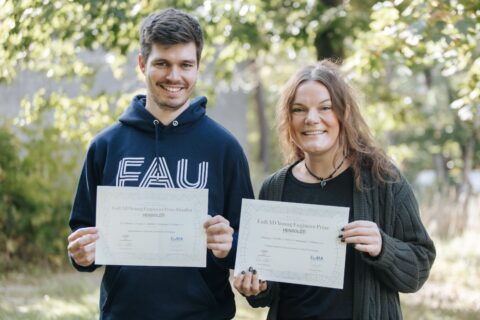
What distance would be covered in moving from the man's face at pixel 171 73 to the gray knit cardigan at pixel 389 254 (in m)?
0.87

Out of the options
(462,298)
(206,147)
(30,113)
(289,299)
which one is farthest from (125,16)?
(462,298)

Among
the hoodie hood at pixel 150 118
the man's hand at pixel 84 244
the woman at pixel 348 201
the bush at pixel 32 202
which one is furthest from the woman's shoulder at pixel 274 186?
the bush at pixel 32 202

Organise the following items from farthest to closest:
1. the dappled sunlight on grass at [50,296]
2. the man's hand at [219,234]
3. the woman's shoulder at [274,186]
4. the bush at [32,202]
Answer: the bush at [32,202], the dappled sunlight on grass at [50,296], the woman's shoulder at [274,186], the man's hand at [219,234]

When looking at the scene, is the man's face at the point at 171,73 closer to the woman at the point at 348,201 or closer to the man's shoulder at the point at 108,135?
the man's shoulder at the point at 108,135

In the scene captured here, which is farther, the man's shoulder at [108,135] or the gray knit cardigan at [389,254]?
the man's shoulder at [108,135]

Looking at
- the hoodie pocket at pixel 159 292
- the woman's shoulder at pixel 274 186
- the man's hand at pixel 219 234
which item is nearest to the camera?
the man's hand at pixel 219 234

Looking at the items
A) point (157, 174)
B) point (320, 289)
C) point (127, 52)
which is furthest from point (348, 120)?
point (127, 52)

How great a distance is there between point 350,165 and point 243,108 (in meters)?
18.7

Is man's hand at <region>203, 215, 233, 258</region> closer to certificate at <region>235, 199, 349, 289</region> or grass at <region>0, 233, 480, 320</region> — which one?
certificate at <region>235, 199, 349, 289</region>

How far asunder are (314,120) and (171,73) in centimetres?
65

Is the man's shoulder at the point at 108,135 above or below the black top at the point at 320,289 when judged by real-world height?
above

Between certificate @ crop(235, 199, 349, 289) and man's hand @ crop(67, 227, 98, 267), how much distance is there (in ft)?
2.02

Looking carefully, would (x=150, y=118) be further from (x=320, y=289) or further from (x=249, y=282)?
(x=320, y=289)

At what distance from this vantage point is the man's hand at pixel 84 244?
303 centimetres
